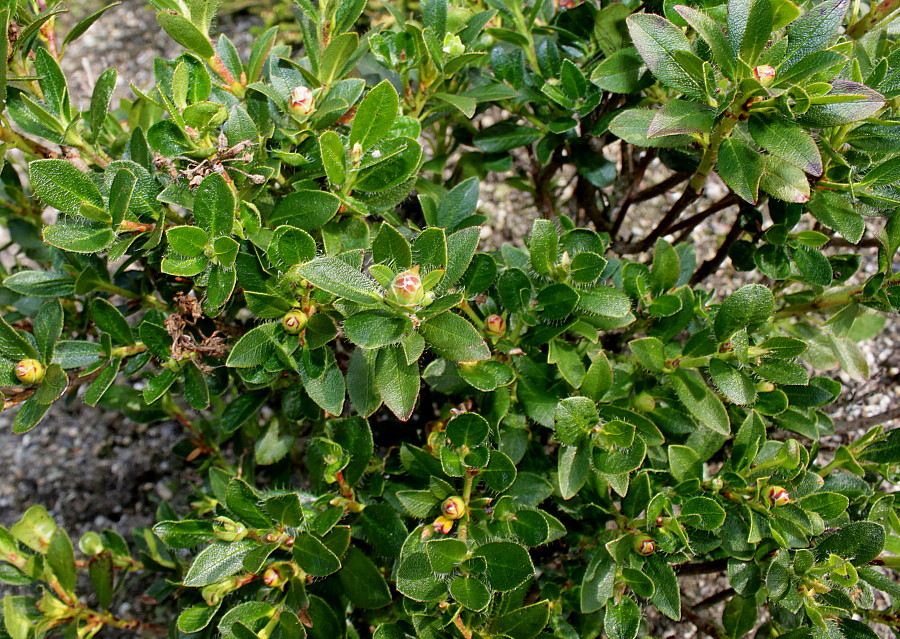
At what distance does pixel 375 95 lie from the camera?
1377 mm

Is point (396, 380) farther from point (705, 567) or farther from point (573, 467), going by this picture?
point (705, 567)

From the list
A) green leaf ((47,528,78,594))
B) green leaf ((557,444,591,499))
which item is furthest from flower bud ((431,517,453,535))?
green leaf ((47,528,78,594))

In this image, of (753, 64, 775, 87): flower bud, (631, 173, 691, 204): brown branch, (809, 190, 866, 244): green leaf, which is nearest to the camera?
(753, 64, 775, 87): flower bud

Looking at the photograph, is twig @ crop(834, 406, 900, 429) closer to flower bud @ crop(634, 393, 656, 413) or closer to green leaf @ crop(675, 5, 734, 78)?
flower bud @ crop(634, 393, 656, 413)

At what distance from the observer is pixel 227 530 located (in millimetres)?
1411

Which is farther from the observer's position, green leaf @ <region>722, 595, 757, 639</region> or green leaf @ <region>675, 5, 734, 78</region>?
green leaf @ <region>722, 595, 757, 639</region>

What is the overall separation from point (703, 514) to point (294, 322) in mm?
895

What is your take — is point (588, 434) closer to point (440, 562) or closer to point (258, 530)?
point (440, 562)

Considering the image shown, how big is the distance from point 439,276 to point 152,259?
27.9 inches

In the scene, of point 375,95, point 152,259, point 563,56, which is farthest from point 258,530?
point 563,56

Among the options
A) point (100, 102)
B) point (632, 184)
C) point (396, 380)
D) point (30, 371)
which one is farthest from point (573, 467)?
point (100, 102)

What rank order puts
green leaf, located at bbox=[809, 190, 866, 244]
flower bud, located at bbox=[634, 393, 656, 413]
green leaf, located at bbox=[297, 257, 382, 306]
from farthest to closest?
flower bud, located at bbox=[634, 393, 656, 413]
green leaf, located at bbox=[809, 190, 866, 244]
green leaf, located at bbox=[297, 257, 382, 306]

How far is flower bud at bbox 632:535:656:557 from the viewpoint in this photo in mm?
1452

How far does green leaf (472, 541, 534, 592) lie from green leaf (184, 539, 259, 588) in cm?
46
